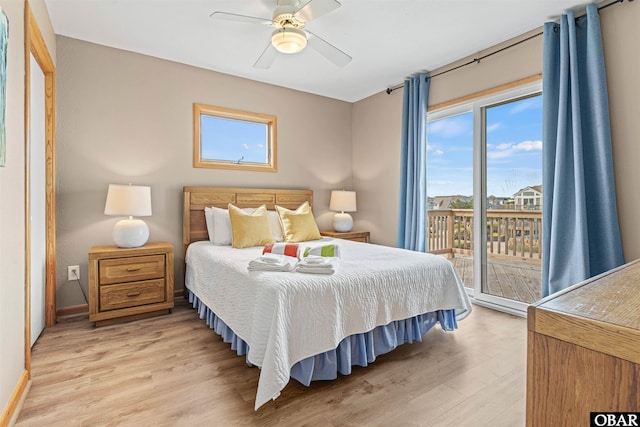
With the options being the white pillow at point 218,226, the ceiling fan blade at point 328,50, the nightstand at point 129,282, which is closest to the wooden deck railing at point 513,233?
the ceiling fan blade at point 328,50

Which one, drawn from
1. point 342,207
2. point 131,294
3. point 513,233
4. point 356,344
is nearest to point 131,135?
point 131,294

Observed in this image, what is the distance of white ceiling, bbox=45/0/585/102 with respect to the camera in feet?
8.45

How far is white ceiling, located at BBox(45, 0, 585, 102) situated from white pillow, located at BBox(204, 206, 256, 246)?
5.48ft

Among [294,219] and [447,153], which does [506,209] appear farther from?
[294,219]

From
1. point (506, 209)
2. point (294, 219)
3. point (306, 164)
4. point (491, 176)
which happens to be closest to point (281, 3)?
point (294, 219)

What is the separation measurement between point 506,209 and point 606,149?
3.35 feet

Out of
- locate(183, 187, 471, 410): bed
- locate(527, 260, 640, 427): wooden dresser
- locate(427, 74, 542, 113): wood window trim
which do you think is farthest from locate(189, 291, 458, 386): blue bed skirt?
locate(427, 74, 542, 113): wood window trim

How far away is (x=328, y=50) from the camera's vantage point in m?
2.72

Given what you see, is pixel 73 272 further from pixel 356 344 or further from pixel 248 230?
pixel 356 344

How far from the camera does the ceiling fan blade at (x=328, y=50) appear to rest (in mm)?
2607

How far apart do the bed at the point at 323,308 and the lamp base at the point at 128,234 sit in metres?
0.58

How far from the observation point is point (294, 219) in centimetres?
364

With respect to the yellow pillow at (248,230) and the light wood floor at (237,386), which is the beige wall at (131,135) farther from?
the light wood floor at (237,386)

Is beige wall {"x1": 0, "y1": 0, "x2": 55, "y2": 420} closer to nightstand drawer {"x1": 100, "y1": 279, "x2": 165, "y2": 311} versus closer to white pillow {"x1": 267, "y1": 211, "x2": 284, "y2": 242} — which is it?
nightstand drawer {"x1": 100, "y1": 279, "x2": 165, "y2": 311}
